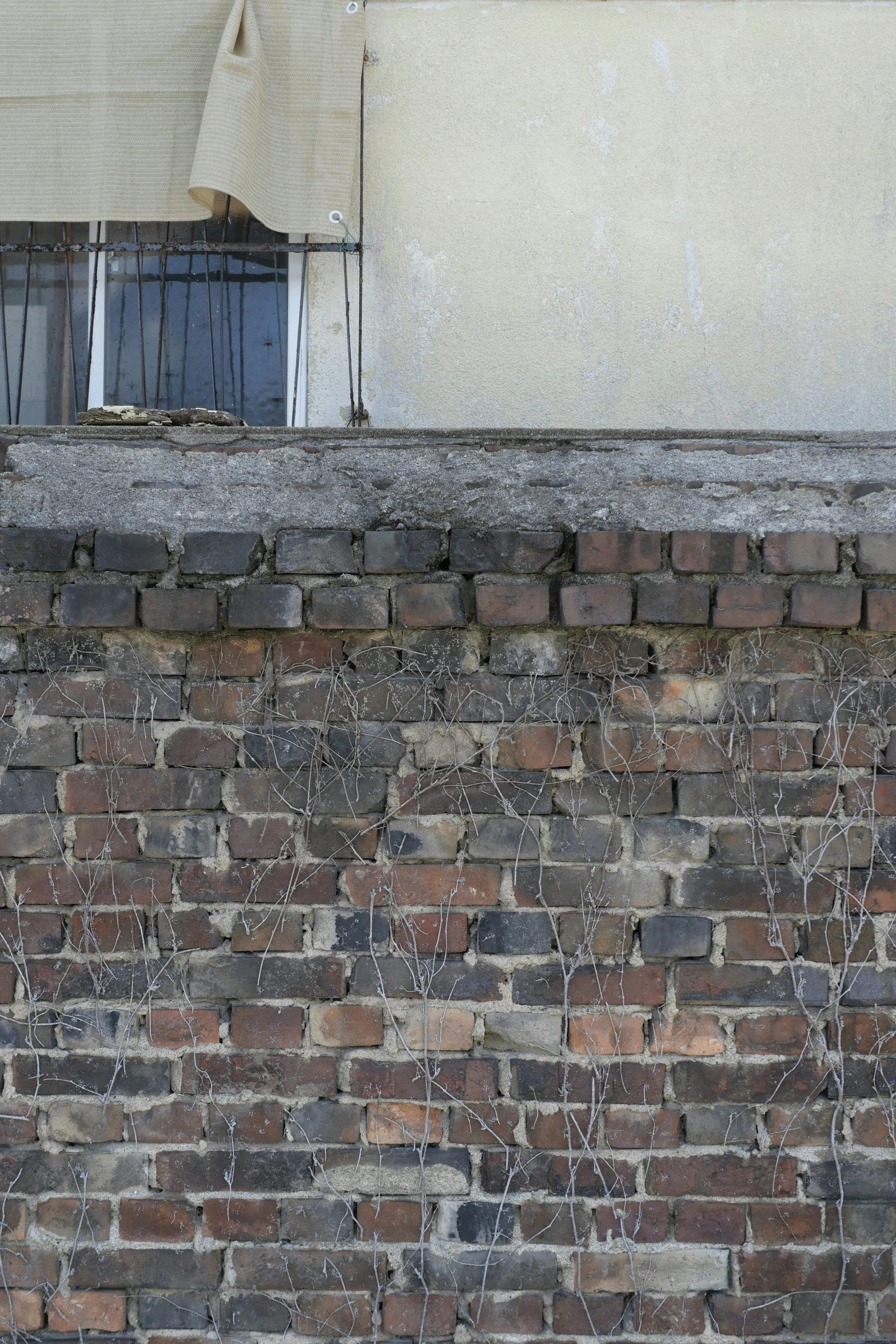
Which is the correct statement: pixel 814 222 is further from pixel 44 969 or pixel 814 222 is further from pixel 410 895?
pixel 44 969

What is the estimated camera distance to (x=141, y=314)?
256 centimetres

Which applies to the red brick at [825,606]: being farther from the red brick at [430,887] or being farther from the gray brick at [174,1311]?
the gray brick at [174,1311]

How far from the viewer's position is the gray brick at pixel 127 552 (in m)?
1.89

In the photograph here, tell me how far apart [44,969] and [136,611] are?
72 cm

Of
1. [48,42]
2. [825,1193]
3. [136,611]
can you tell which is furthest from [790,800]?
[48,42]

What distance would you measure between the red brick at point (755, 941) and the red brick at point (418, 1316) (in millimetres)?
851

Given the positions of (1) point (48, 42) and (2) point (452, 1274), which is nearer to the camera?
(2) point (452, 1274)

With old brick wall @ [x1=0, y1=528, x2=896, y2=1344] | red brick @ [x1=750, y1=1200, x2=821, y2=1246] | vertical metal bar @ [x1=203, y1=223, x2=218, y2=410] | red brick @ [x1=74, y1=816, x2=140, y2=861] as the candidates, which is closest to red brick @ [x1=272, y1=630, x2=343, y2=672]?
old brick wall @ [x1=0, y1=528, x2=896, y2=1344]

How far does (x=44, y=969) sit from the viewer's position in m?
1.91

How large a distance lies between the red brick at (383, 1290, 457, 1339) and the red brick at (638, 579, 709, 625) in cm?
135

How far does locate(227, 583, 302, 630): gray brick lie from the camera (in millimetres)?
1879

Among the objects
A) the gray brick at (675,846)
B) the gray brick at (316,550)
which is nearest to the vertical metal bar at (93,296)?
the gray brick at (316,550)

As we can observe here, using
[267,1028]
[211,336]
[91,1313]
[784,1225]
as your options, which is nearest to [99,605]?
[267,1028]

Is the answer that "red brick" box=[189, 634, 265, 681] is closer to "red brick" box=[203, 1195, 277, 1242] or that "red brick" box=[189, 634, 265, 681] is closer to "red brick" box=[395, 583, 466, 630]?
"red brick" box=[395, 583, 466, 630]
